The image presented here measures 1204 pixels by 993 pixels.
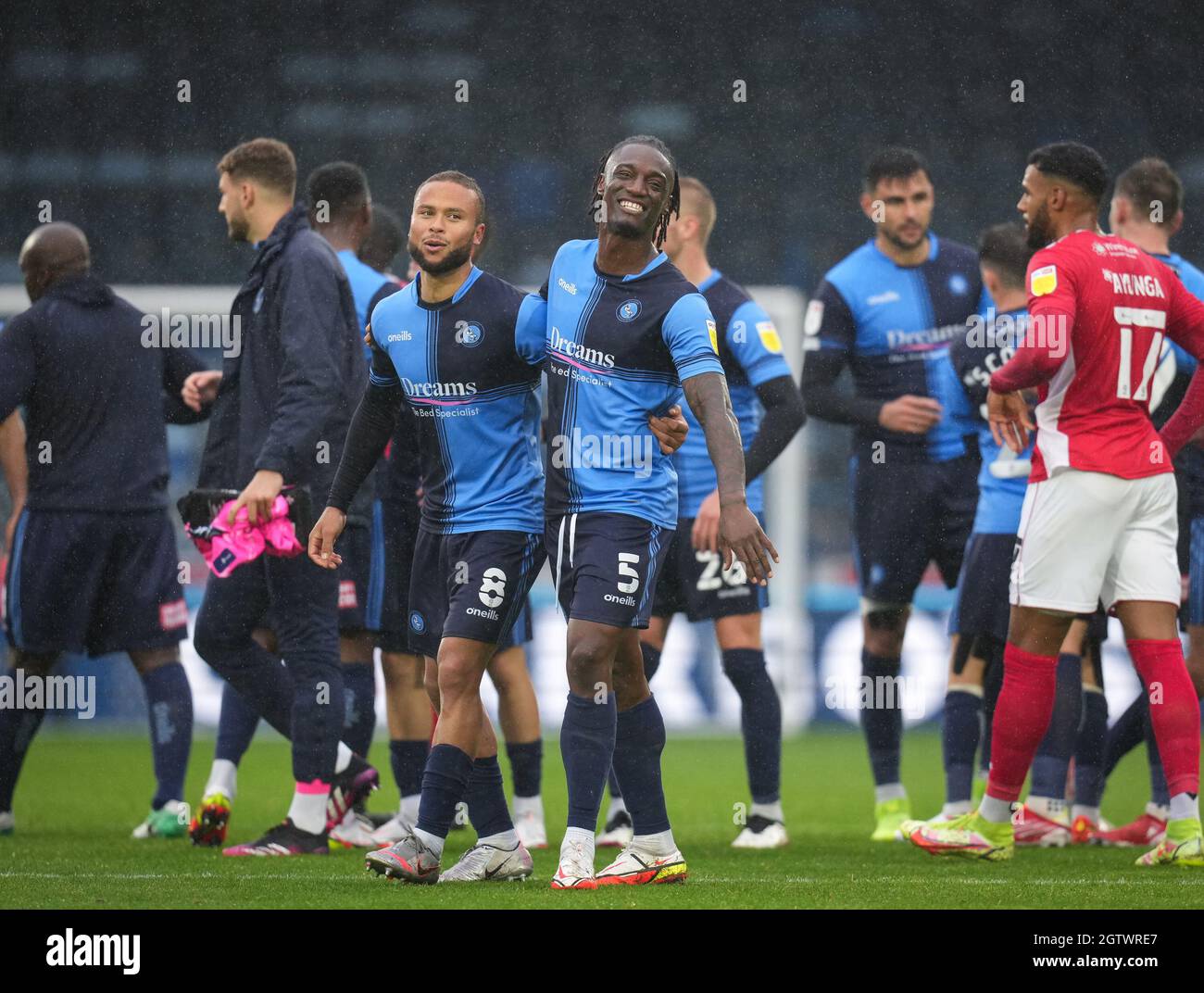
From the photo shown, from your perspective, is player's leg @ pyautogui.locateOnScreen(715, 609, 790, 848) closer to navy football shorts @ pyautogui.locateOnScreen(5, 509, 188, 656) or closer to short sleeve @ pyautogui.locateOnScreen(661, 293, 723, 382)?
short sleeve @ pyautogui.locateOnScreen(661, 293, 723, 382)

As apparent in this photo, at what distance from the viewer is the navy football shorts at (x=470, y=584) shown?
4.37m

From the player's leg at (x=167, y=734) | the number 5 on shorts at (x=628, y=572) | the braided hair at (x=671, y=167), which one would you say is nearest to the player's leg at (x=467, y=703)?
the number 5 on shorts at (x=628, y=572)

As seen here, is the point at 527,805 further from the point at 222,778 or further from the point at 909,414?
the point at 909,414

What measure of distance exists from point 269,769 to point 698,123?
7497 millimetres

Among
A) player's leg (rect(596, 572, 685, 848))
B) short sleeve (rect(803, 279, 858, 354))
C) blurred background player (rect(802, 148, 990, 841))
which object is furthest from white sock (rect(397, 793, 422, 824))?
short sleeve (rect(803, 279, 858, 354))

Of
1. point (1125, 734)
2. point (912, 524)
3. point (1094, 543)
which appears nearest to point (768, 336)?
point (912, 524)

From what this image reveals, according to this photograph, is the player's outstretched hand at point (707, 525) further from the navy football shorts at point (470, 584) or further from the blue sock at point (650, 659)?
the navy football shorts at point (470, 584)

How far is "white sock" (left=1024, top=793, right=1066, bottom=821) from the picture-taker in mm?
5871

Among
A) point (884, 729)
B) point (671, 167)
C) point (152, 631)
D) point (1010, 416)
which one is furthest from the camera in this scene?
point (884, 729)

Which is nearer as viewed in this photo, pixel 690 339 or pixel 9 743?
pixel 690 339

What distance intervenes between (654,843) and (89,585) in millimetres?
2609

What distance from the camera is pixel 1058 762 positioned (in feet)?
19.3

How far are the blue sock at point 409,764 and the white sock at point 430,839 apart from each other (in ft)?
4.82
